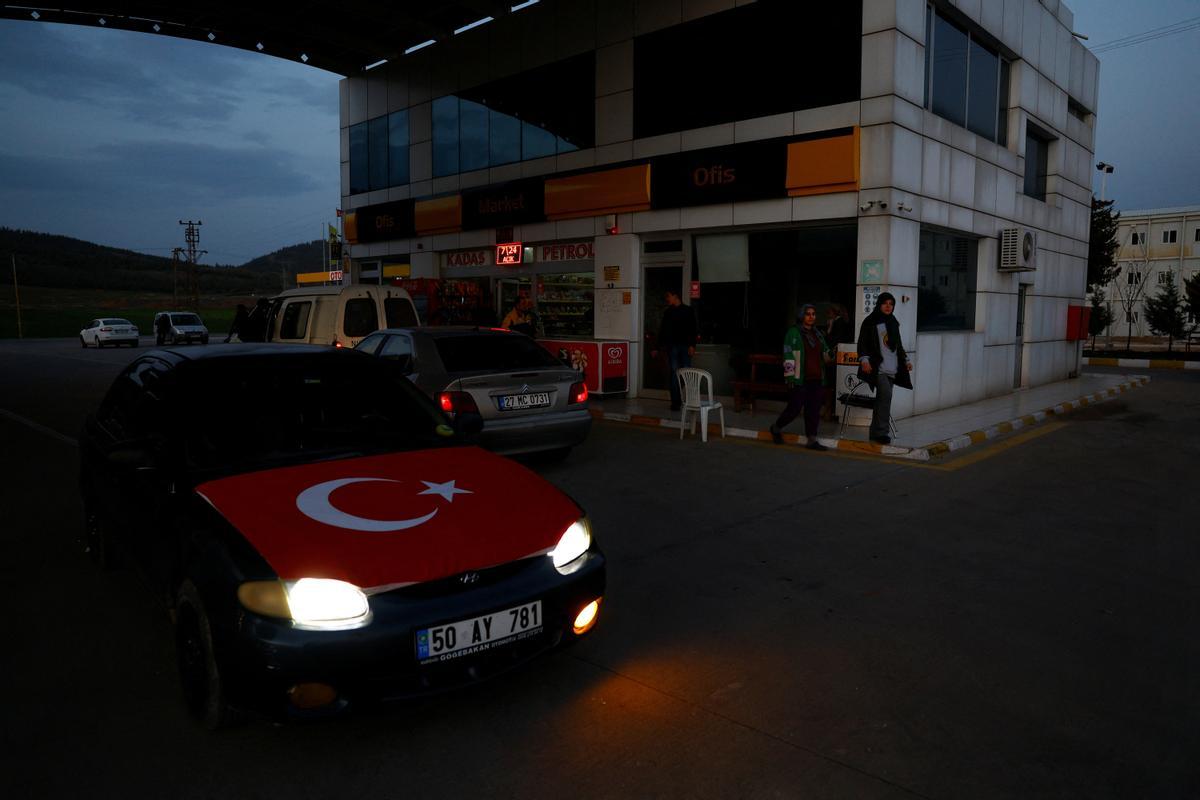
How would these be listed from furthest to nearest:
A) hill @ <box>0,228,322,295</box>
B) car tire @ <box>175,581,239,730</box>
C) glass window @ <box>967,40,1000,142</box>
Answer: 1. hill @ <box>0,228,322,295</box>
2. glass window @ <box>967,40,1000,142</box>
3. car tire @ <box>175,581,239,730</box>

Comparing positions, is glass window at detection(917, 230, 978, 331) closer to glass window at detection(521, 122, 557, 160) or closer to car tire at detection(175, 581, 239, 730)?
glass window at detection(521, 122, 557, 160)

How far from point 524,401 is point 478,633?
16.3ft

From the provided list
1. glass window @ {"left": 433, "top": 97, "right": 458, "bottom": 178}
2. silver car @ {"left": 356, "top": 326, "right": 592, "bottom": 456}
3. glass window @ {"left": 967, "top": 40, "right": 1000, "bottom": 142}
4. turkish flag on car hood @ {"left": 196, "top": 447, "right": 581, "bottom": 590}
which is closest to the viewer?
turkish flag on car hood @ {"left": 196, "top": 447, "right": 581, "bottom": 590}

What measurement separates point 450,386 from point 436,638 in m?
4.91

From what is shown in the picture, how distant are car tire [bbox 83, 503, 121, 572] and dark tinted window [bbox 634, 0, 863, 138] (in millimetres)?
10748

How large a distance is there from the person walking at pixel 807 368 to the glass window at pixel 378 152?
1483 cm

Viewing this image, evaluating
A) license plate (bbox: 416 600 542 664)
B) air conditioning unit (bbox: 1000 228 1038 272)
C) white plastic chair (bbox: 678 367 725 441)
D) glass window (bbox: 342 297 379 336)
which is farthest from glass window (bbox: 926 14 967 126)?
license plate (bbox: 416 600 542 664)

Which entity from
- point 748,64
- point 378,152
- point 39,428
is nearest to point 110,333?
point 378,152

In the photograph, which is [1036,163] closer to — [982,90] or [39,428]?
[982,90]

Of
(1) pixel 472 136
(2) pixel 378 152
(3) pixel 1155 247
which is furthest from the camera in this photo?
(3) pixel 1155 247

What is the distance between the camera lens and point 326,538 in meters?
2.94

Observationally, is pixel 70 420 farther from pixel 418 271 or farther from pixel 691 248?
pixel 691 248

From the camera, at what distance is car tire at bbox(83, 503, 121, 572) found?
476 cm

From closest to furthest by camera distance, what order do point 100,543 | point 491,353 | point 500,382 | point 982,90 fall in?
point 100,543, point 500,382, point 491,353, point 982,90
